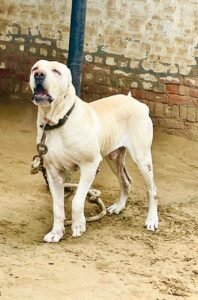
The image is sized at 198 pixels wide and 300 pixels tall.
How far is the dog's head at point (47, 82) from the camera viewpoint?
216 inches

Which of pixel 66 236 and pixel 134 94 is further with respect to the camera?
pixel 134 94

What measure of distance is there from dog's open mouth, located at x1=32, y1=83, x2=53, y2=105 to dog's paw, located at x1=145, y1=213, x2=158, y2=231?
1.70 metres

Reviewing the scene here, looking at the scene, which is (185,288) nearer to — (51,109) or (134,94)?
(51,109)

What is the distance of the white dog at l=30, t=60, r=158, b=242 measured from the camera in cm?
558

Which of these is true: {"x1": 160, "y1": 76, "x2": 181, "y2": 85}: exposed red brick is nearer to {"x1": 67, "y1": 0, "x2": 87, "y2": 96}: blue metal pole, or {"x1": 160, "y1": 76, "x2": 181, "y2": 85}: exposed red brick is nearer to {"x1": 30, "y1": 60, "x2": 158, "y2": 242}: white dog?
{"x1": 67, "y1": 0, "x2": 87, "y2": 96}: blue metal pole

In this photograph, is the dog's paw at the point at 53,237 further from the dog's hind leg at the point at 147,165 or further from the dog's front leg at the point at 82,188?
the dog's hind leg at the point at 147,165

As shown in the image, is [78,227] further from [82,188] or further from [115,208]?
[115,208]

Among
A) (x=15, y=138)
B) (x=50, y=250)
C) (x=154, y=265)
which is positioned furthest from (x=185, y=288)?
(x=15, y=138)

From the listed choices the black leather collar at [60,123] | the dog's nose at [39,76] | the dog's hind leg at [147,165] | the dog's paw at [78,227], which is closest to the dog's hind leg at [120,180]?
the dog's hind leg at [147,165]

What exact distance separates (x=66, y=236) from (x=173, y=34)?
4.48 meters

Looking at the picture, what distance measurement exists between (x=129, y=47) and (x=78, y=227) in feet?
14.8

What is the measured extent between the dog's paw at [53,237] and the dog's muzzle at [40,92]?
119cm

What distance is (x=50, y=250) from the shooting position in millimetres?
5680

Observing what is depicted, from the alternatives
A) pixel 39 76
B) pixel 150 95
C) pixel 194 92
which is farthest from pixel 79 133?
pixel 150 95
